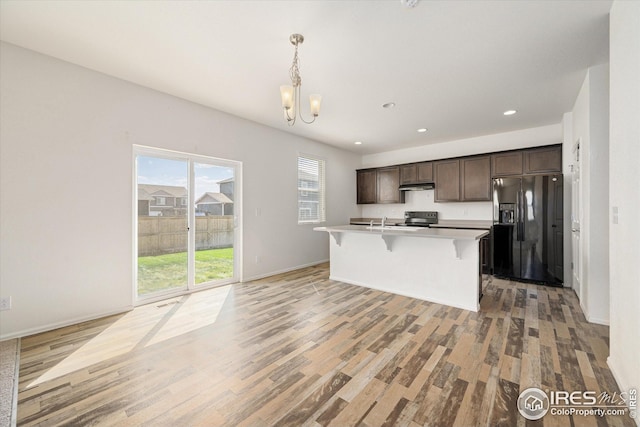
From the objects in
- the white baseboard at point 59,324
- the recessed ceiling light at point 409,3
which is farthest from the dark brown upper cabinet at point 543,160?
the white baseboard at point 59,324

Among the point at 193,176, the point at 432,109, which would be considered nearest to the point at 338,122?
the point at 432,109

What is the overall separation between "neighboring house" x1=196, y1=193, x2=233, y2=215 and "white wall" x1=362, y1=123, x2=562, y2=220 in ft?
13.2

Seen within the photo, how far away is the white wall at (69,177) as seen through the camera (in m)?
2.49

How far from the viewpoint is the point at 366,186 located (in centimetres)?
689

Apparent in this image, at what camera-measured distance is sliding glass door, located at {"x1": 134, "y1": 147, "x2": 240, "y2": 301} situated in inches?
134

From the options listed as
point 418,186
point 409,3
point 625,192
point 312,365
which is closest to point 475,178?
point 418,186

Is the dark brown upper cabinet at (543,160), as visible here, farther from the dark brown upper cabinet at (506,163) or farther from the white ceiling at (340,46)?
the white ceiling at (340,46)

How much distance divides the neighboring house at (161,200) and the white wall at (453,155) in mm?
4741

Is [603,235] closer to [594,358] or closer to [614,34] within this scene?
[594,358]

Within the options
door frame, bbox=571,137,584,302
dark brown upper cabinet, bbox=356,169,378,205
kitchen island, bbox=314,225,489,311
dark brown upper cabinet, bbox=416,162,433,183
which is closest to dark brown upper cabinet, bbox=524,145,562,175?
door frame, bbox=571,137,584,302

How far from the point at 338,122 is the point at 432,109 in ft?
4.92

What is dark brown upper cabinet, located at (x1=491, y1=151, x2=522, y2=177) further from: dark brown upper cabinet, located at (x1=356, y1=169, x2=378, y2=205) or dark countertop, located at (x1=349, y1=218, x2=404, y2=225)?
dark brown upper cabinet, located at (x1=356, y1=169, x2=378, y2=205)

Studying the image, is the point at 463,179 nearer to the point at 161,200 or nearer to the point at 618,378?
the point at 618,378

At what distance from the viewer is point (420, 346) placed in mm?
2307
